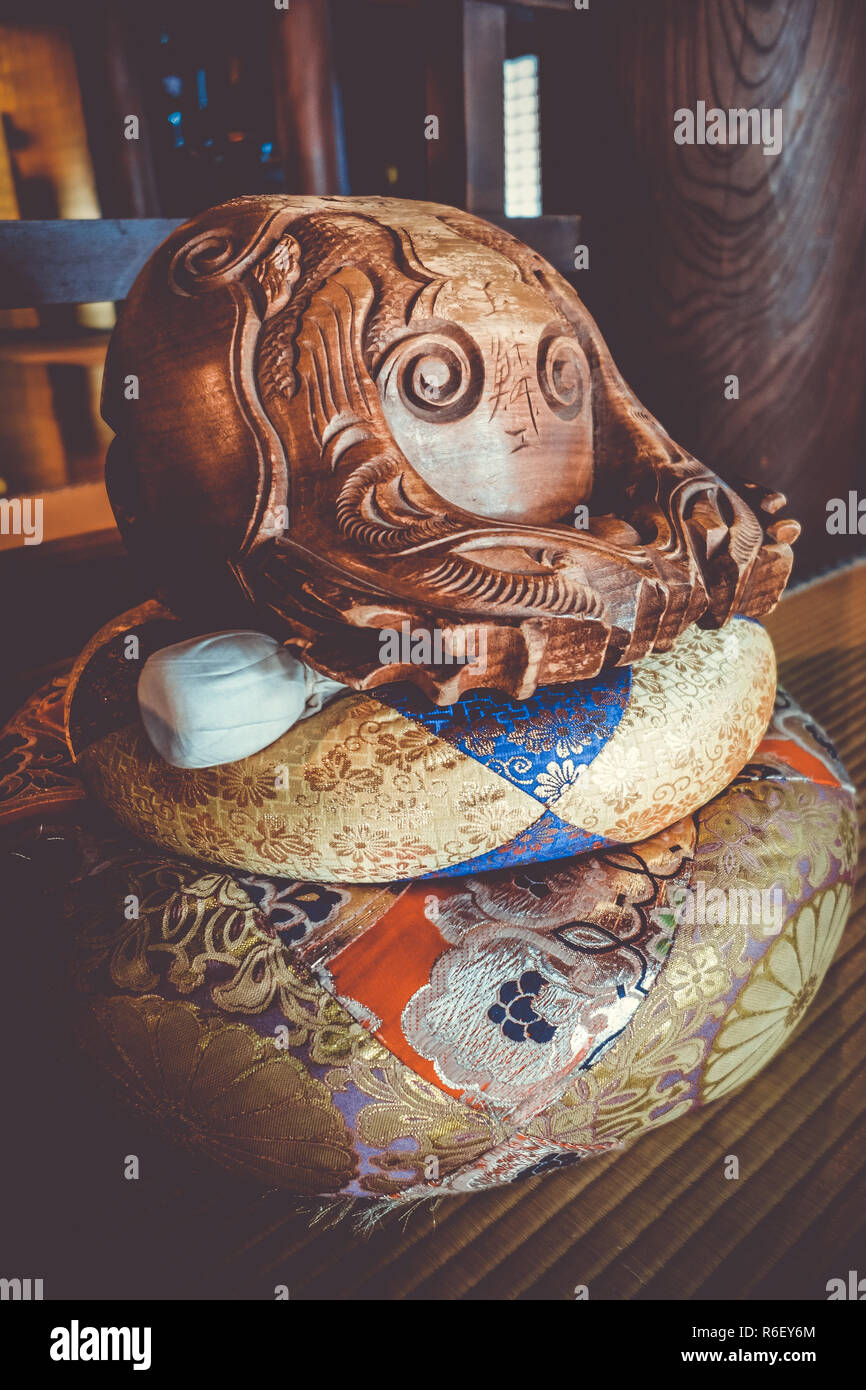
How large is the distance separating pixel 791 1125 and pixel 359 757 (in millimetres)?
1007

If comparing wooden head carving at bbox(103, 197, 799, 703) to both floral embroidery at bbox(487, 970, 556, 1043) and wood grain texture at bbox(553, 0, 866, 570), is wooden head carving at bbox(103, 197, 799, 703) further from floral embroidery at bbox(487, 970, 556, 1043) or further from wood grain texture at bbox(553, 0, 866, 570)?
wood grain texture at bbox(553, 0, 866, 570)

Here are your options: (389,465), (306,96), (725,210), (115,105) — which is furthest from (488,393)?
(725,210)

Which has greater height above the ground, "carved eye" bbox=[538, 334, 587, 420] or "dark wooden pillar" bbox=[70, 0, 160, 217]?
"dark wooden pillar" bbox=[70, 0, 160, 217]

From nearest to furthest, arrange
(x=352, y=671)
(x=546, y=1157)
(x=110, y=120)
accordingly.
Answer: (x=352, y=671) → (x=546, y=1157) → (x=110, y=120)

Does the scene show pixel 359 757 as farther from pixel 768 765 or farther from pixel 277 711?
pixel 768 765

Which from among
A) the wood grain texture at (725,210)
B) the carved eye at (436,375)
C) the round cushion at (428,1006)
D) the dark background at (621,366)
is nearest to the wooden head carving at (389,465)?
the carved eye at (436,375)

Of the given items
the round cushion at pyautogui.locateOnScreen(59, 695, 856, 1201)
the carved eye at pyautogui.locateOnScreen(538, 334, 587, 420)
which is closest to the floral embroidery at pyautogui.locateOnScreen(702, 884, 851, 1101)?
the round cushion at pyautogui.locateOnScreen(59, 695, 856, 1201)

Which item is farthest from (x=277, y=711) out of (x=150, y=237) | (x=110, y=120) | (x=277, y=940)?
(x=110, y=120)

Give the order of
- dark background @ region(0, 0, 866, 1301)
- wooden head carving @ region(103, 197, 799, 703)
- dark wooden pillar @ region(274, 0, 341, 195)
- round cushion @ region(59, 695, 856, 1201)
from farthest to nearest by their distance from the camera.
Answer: dark wooden pillar @ region(274, 0, 341, 195), dark background @ region(0, 0, 866, 1301), round cushion @ region(59, 695, 856, 1201), wooden head carving @ region(103, 197, 799, 703)

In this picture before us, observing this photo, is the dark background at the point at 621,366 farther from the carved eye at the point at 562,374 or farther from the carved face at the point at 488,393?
the carved eye at the point at 562,374

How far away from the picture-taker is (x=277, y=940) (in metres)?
1.30

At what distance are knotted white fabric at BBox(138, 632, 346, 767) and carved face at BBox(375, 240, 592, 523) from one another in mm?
329

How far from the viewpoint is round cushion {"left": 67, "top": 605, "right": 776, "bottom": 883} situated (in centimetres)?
128

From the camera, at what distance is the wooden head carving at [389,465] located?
3.68 ft
